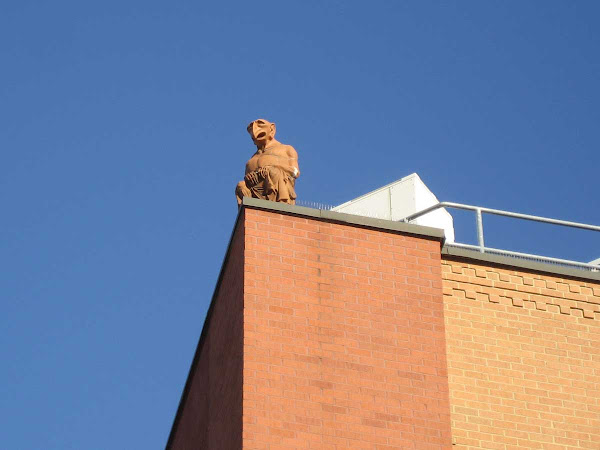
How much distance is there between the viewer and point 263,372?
17812 mm

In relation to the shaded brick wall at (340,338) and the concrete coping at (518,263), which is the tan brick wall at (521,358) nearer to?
the concrete coping at (518,263)

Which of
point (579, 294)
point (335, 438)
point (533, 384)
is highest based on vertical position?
point (579, 294)

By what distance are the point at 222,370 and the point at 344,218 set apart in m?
2.61

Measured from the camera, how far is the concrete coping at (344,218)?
19.2m

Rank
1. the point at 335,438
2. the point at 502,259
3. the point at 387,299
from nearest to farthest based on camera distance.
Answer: the point at 335,438
the point at 387,299
the point at 502,259

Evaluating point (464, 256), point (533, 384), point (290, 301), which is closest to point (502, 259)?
point (464, 256)

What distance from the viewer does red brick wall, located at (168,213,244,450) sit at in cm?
1825

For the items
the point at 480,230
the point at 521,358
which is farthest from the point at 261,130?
the point at 521,358

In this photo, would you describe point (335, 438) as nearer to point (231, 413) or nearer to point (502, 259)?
point (231, 413)

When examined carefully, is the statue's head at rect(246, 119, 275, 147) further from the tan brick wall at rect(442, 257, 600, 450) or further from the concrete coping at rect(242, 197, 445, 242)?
the tan brick wall at rect(442, 257, 600, 450)

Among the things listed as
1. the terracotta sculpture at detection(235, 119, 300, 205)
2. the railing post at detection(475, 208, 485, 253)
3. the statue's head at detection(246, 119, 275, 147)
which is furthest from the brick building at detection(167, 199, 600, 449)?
the statue's head at detection(246, 119, 275, 147)

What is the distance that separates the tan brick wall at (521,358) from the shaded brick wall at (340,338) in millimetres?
453

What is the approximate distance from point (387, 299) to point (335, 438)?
2247 millimetres

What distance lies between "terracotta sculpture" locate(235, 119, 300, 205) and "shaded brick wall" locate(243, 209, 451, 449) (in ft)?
3.15
